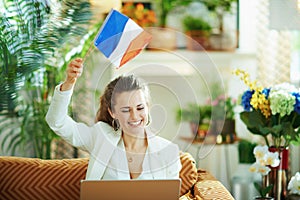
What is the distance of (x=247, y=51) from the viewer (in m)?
4.23

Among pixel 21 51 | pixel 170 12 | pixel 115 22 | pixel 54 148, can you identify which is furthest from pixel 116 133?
pixel 170 12

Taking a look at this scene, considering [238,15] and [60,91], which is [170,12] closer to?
[238,15]

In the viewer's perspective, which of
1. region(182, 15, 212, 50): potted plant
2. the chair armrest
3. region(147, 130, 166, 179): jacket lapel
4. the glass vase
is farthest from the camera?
region(182, 15, 212, 50): potted plant

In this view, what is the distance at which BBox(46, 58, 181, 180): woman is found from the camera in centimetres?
220

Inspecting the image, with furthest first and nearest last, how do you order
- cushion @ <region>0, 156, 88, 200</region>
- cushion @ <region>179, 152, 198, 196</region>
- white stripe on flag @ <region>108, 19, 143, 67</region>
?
1. cushion @ <region>179, 152, 198, 196</region>
2. cushion @ <region>0, 156, 88, 200</region>
3. white stripe on flag @ <region>108, 19, 143, 67</region>

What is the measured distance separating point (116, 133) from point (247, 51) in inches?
82.2

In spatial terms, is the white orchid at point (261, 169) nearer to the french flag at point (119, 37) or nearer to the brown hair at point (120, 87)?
the brown hair at point (120, 87)

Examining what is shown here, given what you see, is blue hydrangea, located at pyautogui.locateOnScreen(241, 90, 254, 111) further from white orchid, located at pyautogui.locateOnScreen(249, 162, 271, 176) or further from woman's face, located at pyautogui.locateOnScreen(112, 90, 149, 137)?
woman's face, located at pyautogui.locateOnScreen(112, 90, 149, 137)

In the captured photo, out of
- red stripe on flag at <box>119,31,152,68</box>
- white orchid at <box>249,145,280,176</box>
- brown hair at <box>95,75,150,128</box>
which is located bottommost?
white orchid at <box>249,145,280,176</box>

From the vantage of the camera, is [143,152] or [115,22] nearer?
[115,22]

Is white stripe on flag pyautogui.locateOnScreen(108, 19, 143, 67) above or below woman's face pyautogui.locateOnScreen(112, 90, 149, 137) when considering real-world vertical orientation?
→ above

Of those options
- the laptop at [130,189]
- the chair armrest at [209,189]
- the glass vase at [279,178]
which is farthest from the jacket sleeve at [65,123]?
the glass vase at [279,178]

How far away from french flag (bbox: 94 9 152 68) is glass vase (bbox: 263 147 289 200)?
1075mm

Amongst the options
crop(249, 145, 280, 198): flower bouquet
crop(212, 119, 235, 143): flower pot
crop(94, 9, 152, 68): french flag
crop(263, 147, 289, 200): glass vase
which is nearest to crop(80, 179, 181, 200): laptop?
crop(94, 9, 152, 68): french flag
